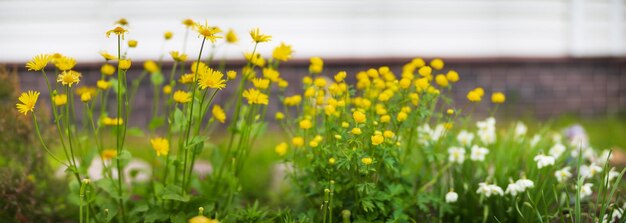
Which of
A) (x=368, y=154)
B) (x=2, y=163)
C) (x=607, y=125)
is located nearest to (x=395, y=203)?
(x=368, y=154)

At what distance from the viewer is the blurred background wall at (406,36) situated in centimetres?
499

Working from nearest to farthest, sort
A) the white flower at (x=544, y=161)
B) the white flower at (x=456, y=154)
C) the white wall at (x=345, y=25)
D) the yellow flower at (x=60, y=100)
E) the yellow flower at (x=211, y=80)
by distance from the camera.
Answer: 1. the yellow flower at (x=211, y=80)
2. the yellow flower at (x=60, y=100)
3. the white flower at (x=544, y=161)
4. the white flower at (x=456, y=154)
5. the white wall at (x=345, y=25)

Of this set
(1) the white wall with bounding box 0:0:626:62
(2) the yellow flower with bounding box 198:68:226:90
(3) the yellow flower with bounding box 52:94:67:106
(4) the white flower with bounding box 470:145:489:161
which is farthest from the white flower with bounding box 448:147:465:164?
(1) the white wall with bounding box 0:0:626:62

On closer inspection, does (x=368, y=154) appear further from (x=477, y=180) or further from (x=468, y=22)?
(x=468, y=22)

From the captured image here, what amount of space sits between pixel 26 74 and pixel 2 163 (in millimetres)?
2587

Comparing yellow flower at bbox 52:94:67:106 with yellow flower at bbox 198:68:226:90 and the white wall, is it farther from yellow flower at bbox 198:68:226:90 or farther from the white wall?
the white wall

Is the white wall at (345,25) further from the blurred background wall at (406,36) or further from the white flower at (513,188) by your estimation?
the white flower at (513,188)

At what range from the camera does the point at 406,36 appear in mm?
5355

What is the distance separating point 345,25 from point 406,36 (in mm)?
581

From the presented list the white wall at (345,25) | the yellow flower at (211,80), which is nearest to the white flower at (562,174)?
the yellow flower at (211,80)

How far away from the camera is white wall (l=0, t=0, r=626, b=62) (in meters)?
4.99

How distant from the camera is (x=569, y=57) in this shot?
214 inches

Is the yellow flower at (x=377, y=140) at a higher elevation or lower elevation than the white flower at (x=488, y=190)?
higher

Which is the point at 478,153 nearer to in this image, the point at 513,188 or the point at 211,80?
the point at 513,188
